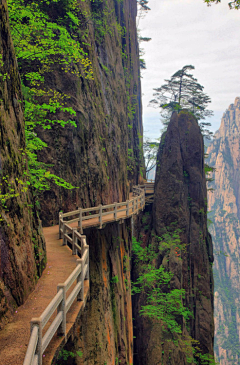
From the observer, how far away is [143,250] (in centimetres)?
2438

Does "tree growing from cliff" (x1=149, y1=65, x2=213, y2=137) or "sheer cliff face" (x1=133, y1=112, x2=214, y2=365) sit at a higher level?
"tree growing from cliff" (x1=149, y1=65, x2=213, y2=137)

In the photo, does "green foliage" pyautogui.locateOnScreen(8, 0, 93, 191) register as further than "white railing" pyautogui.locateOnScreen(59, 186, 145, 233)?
Yes

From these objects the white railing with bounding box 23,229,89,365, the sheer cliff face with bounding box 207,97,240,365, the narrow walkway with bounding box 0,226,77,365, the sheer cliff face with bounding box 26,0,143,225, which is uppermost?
the sheer cliff face with bounding box 26,0,143,225

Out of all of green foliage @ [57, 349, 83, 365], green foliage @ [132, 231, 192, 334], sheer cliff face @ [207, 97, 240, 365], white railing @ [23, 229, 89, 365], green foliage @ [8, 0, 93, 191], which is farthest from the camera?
sheer cliff face @ [207, 97, 240, 365]

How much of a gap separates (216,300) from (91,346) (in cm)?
11100

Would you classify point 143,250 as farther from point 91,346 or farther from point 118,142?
point 91,346

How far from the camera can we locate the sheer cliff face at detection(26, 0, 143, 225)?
530 inches

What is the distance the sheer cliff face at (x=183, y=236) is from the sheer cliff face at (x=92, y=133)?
6.57 metres

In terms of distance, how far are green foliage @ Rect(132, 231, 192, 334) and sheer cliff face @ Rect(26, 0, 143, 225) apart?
6.86 metres

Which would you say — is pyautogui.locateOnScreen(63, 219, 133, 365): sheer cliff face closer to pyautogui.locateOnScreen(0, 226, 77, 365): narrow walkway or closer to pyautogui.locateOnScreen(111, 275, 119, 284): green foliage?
pyautogui.locateOnScreen(111, 275, 119, 284): green foliage

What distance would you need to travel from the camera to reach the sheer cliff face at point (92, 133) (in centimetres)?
1345

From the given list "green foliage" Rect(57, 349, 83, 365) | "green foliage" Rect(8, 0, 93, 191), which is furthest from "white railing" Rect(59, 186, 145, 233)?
"green foliage" Rect(57, 349, 83, 365)

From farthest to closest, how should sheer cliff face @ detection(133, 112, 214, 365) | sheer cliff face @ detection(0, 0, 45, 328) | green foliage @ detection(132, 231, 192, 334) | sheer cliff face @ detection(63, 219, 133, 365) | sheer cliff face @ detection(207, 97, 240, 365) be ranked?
sheer cliff face @ detection(207, 97, 240, 365), green foliage @ detection(132, 231, 192, 334), sheer cliff face @ detection(133, 112, 214, 365), sheer cliff face @ detection(63, 219, 133, 365), sheer cliff face @ detection(0, 0, 45, 328)

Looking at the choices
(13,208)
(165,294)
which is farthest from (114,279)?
(13,208)
